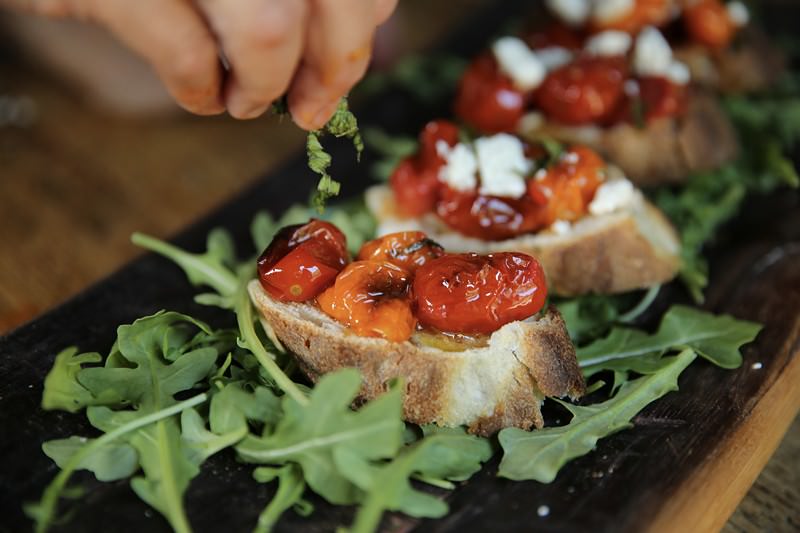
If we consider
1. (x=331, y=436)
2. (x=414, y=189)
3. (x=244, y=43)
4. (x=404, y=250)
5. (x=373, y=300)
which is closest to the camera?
(x=244, y=43)

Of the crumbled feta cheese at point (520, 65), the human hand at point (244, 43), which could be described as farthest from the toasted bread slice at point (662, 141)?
the human hand at point (244, 43)

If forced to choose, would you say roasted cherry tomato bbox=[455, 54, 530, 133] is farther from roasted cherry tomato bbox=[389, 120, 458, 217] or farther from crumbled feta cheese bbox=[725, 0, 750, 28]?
crumbled feta cheese bbox=[725, 0, 750, 28]

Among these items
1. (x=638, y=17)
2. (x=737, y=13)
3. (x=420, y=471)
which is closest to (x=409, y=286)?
(x=420, y=471)

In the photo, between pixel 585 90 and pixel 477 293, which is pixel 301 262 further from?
pixel 585 90

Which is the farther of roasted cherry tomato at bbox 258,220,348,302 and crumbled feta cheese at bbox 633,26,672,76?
crumbled feta cheese at bbox 633,26,672,76

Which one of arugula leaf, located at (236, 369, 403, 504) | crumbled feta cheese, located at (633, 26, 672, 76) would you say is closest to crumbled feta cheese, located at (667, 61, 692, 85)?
crumbled feta cheese, located at (633, 26, 672, 76)

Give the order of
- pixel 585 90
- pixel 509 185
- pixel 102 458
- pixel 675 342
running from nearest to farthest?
pixel 102 458 < pixel 675 342 < pixel 509 185 < pixel 585 90

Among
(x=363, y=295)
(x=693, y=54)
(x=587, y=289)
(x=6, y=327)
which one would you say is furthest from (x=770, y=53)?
(x=6, y=327)
